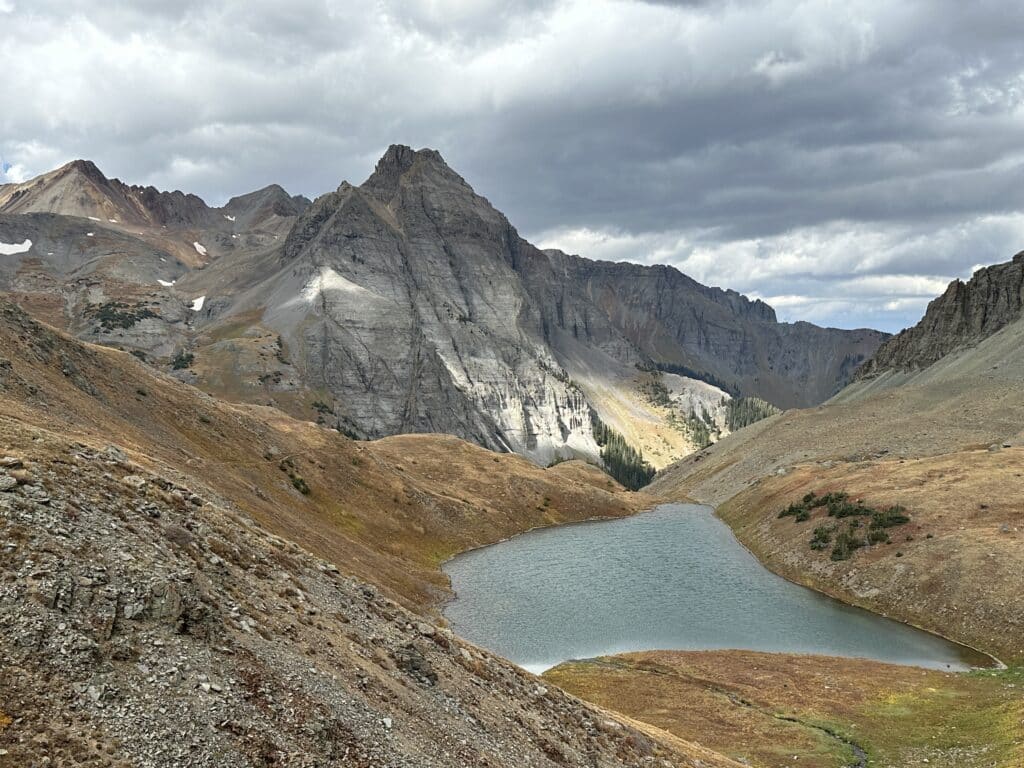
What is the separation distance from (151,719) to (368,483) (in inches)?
3632

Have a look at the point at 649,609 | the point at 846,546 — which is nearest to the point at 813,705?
the point at 649,609

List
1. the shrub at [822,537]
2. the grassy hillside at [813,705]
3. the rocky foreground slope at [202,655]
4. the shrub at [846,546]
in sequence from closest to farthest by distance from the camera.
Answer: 1. the rocky foreground slope at [202,655]
2. the grassy hillside at [813,705]
3. the shrub at [846,546]
4. the shrub at [822,537]

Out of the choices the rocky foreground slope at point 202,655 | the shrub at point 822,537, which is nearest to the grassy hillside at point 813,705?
the rocky foreground slope at point 202,655

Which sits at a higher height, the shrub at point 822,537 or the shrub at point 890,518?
the shrub at point 890,518

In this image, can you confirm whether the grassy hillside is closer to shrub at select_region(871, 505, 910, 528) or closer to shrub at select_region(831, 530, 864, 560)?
shrub at select_region(831, 530, 864, 560)

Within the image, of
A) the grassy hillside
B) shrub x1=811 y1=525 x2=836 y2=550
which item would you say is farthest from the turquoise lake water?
shrub x1=811 y1=525 x2=836 y2=550

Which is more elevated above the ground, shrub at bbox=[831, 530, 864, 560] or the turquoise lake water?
shrub at bbox=[831, 530, 864, 560]

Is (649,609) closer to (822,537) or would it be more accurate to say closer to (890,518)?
(822,537)

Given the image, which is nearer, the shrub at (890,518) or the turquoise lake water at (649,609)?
the turquoise lake water at (649,609)

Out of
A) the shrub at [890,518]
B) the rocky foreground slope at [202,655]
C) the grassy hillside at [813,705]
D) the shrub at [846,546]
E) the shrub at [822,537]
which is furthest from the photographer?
the shrub at [822,537]

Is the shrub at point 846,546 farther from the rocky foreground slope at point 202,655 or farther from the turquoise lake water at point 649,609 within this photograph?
the rocky foreground slope at point 202,655

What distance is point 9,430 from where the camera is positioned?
27609 mm

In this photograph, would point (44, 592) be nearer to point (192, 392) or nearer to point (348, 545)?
point (348, 545)

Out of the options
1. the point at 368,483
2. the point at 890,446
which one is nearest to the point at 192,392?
the point at 368,483
